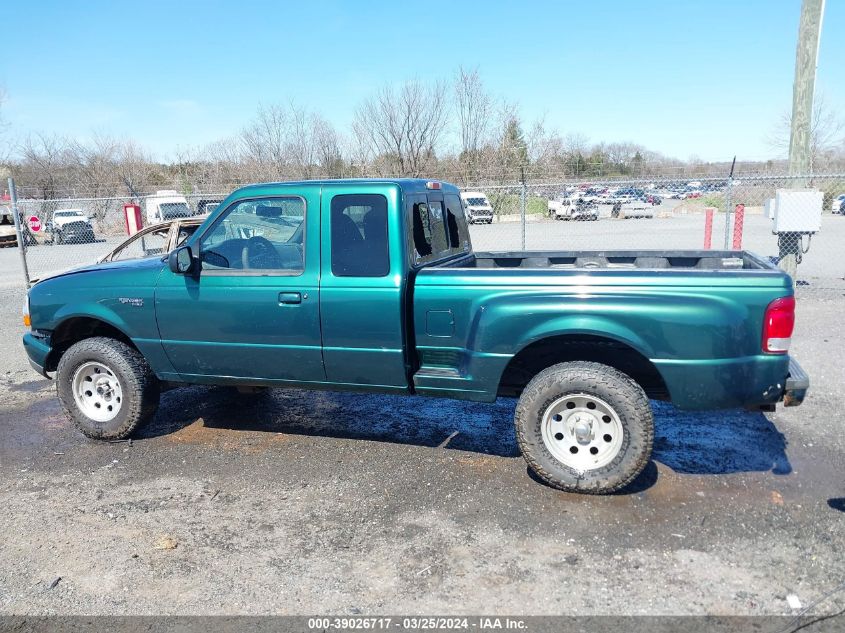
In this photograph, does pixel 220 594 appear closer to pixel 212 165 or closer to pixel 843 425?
pixel 843 425

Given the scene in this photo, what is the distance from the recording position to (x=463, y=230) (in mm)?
5648

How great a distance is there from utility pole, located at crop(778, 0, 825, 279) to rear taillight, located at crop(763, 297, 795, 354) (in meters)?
6.41

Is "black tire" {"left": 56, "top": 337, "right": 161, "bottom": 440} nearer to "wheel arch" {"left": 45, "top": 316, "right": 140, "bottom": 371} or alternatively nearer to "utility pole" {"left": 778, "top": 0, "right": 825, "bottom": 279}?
"wheel arch" {"left": 45, "top": 316, "right": 140, "bottom": 371}

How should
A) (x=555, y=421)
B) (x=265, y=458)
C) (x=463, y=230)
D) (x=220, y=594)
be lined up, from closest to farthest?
(x=220, y=594) < (x=555, y=421) < (x=265, y=458) < (x=463, y=230)

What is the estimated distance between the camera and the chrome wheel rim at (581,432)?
400 cm

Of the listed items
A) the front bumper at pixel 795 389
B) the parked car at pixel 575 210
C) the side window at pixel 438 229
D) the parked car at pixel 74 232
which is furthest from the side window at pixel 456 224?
the parked car at pixel 74 232

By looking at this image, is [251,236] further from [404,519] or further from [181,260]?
[404,519]

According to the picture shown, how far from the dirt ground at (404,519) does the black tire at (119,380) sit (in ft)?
0.56

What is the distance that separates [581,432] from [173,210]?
2138 centimetres

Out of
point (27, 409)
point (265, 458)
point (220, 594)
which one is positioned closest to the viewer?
point (220, 594)

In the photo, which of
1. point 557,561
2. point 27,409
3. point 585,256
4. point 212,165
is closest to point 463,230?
point 585,256

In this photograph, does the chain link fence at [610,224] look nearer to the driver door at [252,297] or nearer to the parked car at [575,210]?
the parked car at [575,210]

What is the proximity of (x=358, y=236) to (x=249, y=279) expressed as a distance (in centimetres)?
86

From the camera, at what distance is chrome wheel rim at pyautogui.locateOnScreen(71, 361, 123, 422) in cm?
516
